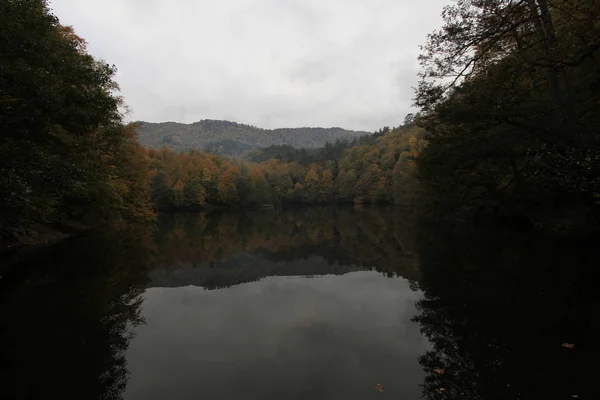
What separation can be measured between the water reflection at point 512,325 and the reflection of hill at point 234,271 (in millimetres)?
4810

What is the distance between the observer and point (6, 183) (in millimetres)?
9008

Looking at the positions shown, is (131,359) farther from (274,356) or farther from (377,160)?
(377,160)

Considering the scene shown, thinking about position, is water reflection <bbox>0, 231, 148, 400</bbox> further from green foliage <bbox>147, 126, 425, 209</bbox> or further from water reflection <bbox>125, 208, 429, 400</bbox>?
green foliage <bbox>147, 126, 425, 209</bbox>

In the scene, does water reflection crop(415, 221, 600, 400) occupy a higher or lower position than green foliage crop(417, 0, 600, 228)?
lower

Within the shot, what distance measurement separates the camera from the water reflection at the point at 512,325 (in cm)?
549

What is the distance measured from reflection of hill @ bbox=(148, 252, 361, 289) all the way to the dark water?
14cm

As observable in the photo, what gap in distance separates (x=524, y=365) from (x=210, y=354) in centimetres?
578

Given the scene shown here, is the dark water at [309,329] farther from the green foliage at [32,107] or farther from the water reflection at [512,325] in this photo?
the green foliage at [32,107]

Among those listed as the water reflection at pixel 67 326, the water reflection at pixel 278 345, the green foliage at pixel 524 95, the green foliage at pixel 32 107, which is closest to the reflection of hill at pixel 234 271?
the water reflection at pixel 67 326

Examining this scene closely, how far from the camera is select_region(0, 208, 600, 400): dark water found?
5.78 metres

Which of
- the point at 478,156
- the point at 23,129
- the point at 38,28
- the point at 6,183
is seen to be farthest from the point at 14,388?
the point at 478,156

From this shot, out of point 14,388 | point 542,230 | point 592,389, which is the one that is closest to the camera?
point 592,389

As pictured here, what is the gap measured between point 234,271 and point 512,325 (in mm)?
11489

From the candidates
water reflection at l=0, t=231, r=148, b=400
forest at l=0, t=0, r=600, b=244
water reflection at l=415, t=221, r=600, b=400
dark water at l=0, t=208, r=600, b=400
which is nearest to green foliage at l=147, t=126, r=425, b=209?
forest at l=0, t=0, r=600, b=244
